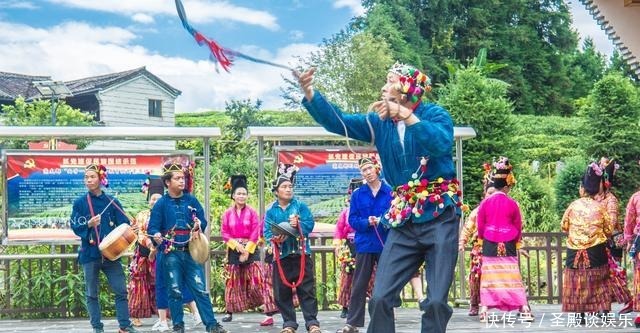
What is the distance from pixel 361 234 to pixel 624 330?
293 cm

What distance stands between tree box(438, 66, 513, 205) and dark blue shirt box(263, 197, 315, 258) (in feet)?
38.7

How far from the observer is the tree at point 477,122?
2183cm

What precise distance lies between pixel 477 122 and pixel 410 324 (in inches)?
478

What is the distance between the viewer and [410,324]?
1110 centimetres

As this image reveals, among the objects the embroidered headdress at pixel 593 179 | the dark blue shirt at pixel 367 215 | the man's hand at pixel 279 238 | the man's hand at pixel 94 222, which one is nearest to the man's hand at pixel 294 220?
the man's hand at pixel 279 238

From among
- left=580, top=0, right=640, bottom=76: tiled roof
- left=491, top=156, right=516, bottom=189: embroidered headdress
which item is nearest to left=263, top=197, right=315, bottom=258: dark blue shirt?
left=491, top=156, right=516, bottom=189: embroidered headdress

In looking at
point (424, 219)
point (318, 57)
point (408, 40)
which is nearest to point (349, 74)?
point (318, 57)

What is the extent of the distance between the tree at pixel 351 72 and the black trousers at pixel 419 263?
80.9ft

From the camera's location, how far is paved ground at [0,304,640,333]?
10.4 m

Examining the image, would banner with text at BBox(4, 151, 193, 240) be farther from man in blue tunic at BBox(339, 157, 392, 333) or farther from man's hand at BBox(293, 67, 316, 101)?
man's hand at BBox(293, 67, 316, 101)

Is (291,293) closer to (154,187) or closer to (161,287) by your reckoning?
(161,287)

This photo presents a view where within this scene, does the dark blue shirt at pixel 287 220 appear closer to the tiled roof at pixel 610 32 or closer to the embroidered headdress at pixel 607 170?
the embroidered headdress at pixel 607 170

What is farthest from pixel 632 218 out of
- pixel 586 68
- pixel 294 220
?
pixel 586 68

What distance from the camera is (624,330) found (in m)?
10.1
